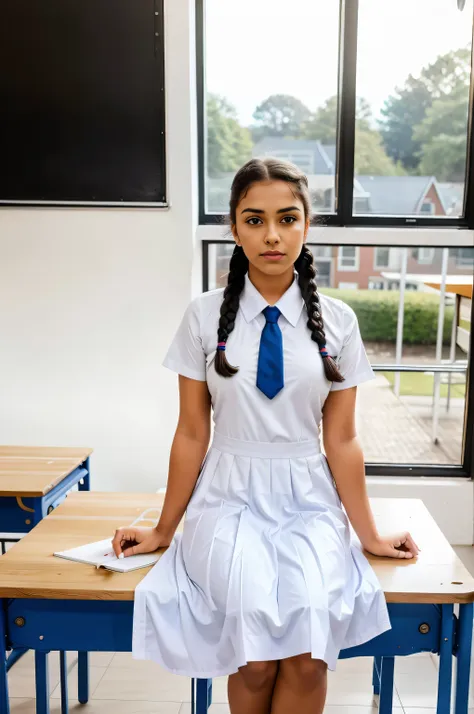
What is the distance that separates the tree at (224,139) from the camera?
301 cm

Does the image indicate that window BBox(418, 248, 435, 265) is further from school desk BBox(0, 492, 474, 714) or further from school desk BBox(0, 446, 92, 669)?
school desk BBox(0, 492, 474, 714)

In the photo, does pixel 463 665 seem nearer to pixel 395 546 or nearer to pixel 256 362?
pixel 395 546

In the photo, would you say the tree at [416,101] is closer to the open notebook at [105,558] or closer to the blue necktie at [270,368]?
the blue necktie at [270,368]

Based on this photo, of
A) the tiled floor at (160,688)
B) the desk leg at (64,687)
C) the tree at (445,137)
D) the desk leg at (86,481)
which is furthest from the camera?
the tree at (445,137)

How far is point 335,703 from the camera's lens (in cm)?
201

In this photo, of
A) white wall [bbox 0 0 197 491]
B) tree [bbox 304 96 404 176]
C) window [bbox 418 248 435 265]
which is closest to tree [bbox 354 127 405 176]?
tree [bbox 304 96 404 176]

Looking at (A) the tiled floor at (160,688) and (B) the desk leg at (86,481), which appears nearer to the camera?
(A) the tiled floor at (160,688)

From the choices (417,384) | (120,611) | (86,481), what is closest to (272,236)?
(120,611)

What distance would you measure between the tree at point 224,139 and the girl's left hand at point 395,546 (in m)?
1.98

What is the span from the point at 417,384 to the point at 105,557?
7.06ft

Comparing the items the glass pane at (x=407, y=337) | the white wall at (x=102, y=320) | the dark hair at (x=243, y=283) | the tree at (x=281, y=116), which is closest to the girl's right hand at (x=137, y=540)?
the dark hair at (x=243, y=283)

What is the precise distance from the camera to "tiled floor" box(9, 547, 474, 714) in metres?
1.98

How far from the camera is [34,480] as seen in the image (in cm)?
201

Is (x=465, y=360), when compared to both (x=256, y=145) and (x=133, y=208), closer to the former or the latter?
(x=256, y=145)
